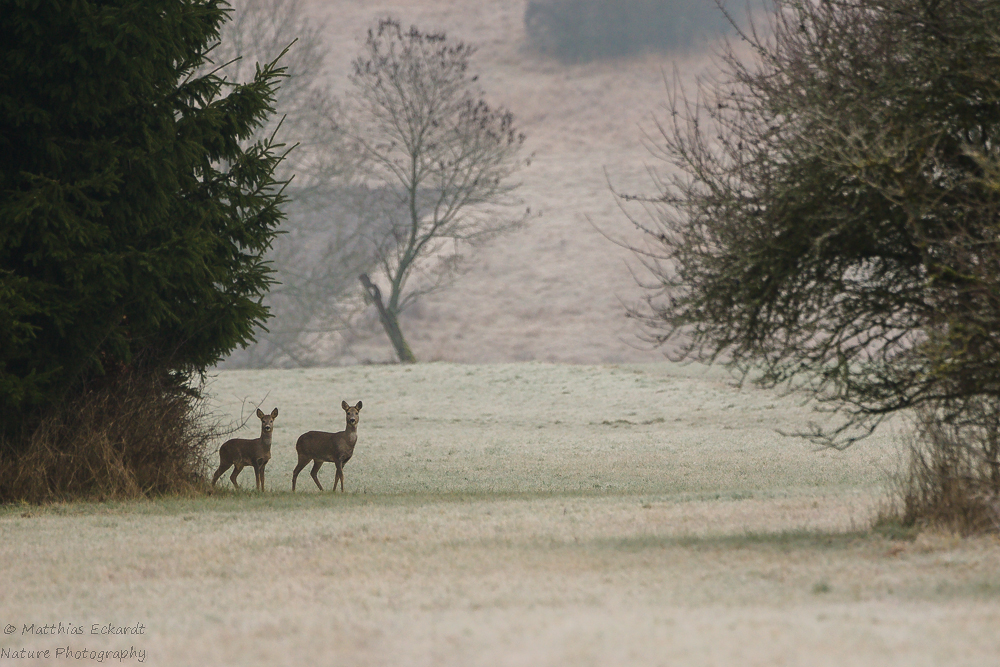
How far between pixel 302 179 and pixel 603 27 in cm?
2265

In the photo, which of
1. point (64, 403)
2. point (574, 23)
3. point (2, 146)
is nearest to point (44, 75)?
point (2, 146)

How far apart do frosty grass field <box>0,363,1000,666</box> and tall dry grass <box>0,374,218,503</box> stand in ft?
2.48

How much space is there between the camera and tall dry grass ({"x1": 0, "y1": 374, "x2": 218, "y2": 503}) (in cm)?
1211

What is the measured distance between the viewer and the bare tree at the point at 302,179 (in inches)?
1666

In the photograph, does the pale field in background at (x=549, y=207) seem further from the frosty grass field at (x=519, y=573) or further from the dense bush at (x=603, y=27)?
the frosty grass field at (x=519, y=573)

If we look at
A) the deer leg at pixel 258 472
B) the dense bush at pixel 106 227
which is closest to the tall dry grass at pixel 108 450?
the dense bush at pixel 106 227

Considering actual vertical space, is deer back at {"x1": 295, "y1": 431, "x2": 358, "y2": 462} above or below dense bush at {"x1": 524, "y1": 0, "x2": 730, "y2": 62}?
below

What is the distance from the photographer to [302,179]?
4656cm

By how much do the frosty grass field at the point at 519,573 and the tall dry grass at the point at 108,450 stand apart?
0.76m

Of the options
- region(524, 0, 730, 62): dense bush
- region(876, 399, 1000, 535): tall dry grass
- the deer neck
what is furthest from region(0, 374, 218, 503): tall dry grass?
region(524, 0, 730, 62): dense bush

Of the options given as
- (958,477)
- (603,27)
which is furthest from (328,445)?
(603,27)

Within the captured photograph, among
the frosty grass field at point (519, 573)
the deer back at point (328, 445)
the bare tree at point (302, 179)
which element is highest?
the bare tree at point (302, 179)

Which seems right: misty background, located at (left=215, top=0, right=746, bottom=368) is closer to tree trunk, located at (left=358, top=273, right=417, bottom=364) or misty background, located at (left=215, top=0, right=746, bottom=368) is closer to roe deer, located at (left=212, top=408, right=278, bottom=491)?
tree trunk, located at (left=358, top=273, right=417, bottom=364)

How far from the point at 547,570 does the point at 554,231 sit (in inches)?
1779
